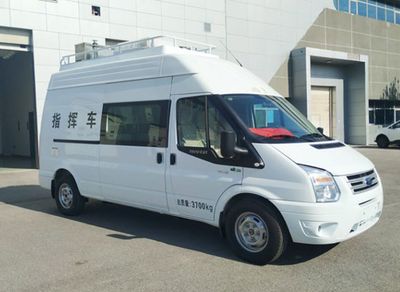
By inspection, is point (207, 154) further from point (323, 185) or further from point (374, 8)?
point (374, 8)

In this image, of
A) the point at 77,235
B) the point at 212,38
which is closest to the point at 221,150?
the point at 77,235

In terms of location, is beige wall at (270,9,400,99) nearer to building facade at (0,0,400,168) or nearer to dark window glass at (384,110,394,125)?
building facade at (0,0,400,168)

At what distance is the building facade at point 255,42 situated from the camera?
55.1ft

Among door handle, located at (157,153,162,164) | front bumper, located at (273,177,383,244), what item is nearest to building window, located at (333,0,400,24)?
door handle, located at (157,153,162,164)

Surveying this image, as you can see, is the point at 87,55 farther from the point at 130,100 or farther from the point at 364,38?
the point at 364,38

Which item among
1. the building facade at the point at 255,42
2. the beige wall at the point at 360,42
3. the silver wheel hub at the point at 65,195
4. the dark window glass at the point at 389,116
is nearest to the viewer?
the silver wheel hub at the point at 65,195

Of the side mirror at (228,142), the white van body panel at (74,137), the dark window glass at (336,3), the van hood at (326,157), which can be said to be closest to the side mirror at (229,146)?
the side mirror at (228,142)

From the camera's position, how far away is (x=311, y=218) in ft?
16.8

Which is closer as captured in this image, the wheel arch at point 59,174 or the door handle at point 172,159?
the door handle at point 172,159

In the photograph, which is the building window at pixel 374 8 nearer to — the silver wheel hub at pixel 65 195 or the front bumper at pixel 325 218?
the silver wheel hub at pixel 65 195

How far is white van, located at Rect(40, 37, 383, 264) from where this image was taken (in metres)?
5.24

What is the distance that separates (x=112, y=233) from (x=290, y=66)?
2164cm

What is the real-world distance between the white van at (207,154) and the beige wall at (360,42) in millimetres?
19247

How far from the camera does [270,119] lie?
20.0 feet
